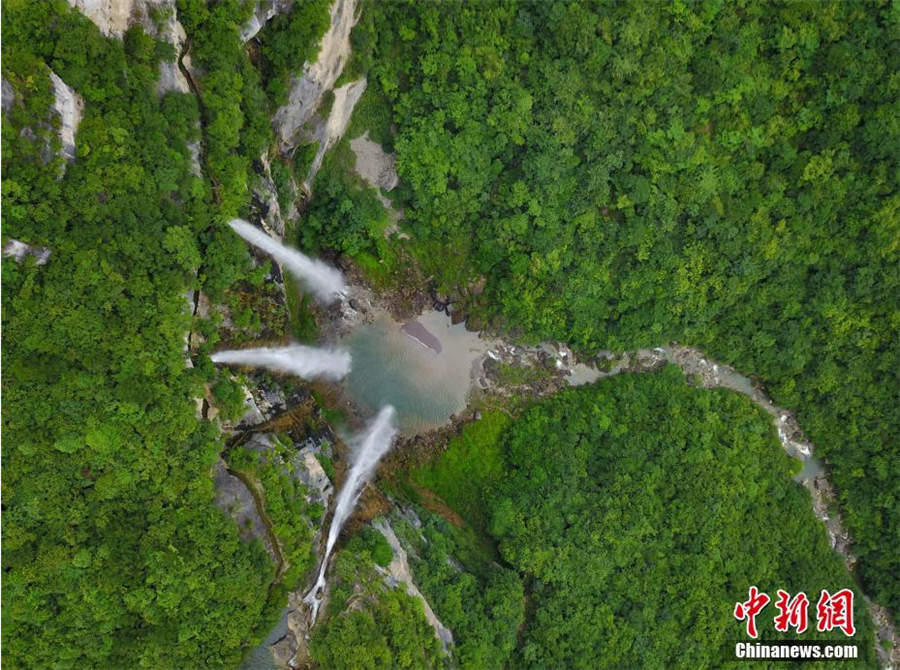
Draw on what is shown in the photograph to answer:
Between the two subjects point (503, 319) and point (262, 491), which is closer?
point (262, 491)

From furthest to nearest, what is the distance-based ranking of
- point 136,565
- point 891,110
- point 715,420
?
point 715,420, point 891,110, point 136,565

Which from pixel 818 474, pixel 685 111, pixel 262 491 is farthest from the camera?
pixel 818 474

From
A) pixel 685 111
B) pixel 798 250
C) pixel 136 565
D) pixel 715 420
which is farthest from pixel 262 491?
pixel 798 250

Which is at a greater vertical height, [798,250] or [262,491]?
[798,250]

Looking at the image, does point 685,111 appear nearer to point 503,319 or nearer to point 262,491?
point 503,319

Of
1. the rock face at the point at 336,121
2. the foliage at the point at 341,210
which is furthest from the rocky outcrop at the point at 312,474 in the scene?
the rock face at the point at 336,121

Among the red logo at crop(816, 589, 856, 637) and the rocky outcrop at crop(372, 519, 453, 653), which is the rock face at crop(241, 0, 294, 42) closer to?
the rocky outcrop at crop(372, 519, 453, 653)

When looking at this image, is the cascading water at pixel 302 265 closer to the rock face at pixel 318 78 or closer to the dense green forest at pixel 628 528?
the rock face at pixel 318 78
